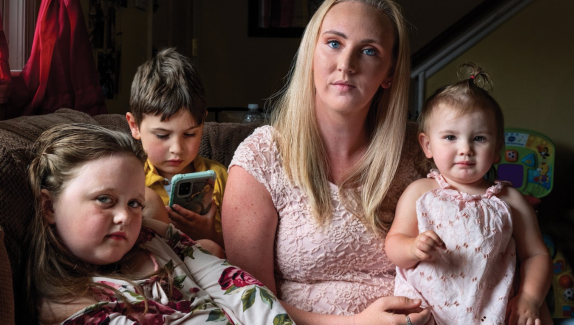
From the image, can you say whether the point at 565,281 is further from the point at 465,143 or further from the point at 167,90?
the point at 167,90

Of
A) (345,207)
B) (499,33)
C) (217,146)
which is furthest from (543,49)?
(345,207)

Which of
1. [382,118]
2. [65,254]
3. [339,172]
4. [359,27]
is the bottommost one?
[65,254]

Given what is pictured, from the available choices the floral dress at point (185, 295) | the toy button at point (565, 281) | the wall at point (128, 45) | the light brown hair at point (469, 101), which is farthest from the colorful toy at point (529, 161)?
the floral dress at point (185, 295)

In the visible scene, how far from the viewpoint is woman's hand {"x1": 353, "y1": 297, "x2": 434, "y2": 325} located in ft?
4.29

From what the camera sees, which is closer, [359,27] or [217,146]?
[359,27]

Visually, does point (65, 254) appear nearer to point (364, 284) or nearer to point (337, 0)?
point (364, 284)

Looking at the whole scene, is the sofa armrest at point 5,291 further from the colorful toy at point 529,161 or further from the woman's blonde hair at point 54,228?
the colorful toy at point 529,161

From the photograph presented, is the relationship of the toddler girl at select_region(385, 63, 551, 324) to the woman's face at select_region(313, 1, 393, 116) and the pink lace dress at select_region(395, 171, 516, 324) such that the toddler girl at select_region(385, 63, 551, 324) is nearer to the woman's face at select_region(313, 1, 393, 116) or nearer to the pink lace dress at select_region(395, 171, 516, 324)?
the pink lace dress at select_region(395, 171, 516, 324)

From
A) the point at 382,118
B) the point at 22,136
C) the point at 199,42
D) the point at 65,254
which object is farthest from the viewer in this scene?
the point at 199,42

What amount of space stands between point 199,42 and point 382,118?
4.75m

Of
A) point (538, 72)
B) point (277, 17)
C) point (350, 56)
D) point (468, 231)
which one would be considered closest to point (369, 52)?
point (350, 56)

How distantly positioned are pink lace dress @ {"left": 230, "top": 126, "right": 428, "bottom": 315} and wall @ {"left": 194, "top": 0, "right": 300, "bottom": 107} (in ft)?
15.4

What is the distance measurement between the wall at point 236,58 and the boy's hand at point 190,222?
459cm

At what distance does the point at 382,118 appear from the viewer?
1.62 metres
